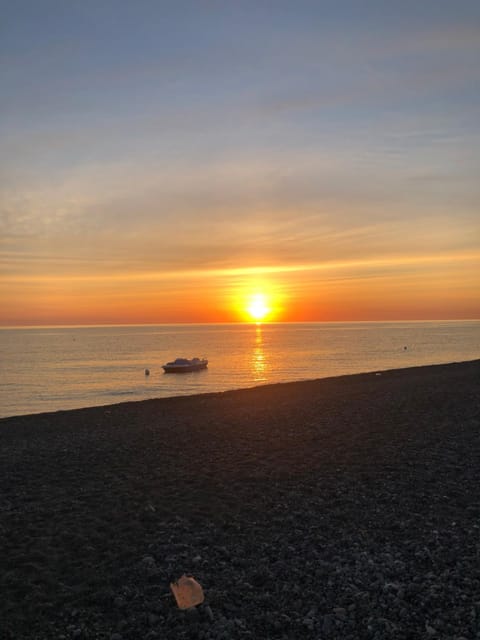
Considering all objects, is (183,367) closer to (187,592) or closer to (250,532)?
(250,532)

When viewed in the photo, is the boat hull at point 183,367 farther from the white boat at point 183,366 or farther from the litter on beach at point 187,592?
the litter on beach at point 187,592

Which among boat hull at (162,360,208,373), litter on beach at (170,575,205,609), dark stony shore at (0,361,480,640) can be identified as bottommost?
boat hull at (162,360,208,373)

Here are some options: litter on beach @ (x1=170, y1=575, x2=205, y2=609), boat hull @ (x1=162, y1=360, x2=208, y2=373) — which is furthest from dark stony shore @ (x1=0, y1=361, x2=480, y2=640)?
boat hull @ (x1=162, y1=360, x2=208, y2=373)

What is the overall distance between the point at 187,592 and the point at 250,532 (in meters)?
2.57

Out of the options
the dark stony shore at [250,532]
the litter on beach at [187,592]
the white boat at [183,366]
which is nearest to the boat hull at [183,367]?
the white boat at [183,366]

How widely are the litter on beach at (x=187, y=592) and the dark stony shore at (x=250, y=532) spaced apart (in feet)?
0.44

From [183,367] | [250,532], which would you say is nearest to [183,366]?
[183,367]

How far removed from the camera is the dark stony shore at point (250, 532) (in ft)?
21.9

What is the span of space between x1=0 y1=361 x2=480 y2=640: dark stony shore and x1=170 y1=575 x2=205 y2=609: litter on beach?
0.44ft

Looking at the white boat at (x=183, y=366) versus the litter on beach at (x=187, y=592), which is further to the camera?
the white boat at (x=183, y=366)

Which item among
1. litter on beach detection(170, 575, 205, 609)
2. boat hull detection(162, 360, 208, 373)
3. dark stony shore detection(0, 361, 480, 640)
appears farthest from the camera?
boat hull detection(162, 360, 208, 373)

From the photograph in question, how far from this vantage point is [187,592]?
23.6 feet

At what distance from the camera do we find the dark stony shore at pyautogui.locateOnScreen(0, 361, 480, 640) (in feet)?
21.9

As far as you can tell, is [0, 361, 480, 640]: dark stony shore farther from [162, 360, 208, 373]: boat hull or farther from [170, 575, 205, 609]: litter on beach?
[162, 360, 208, 373]: boat hull
